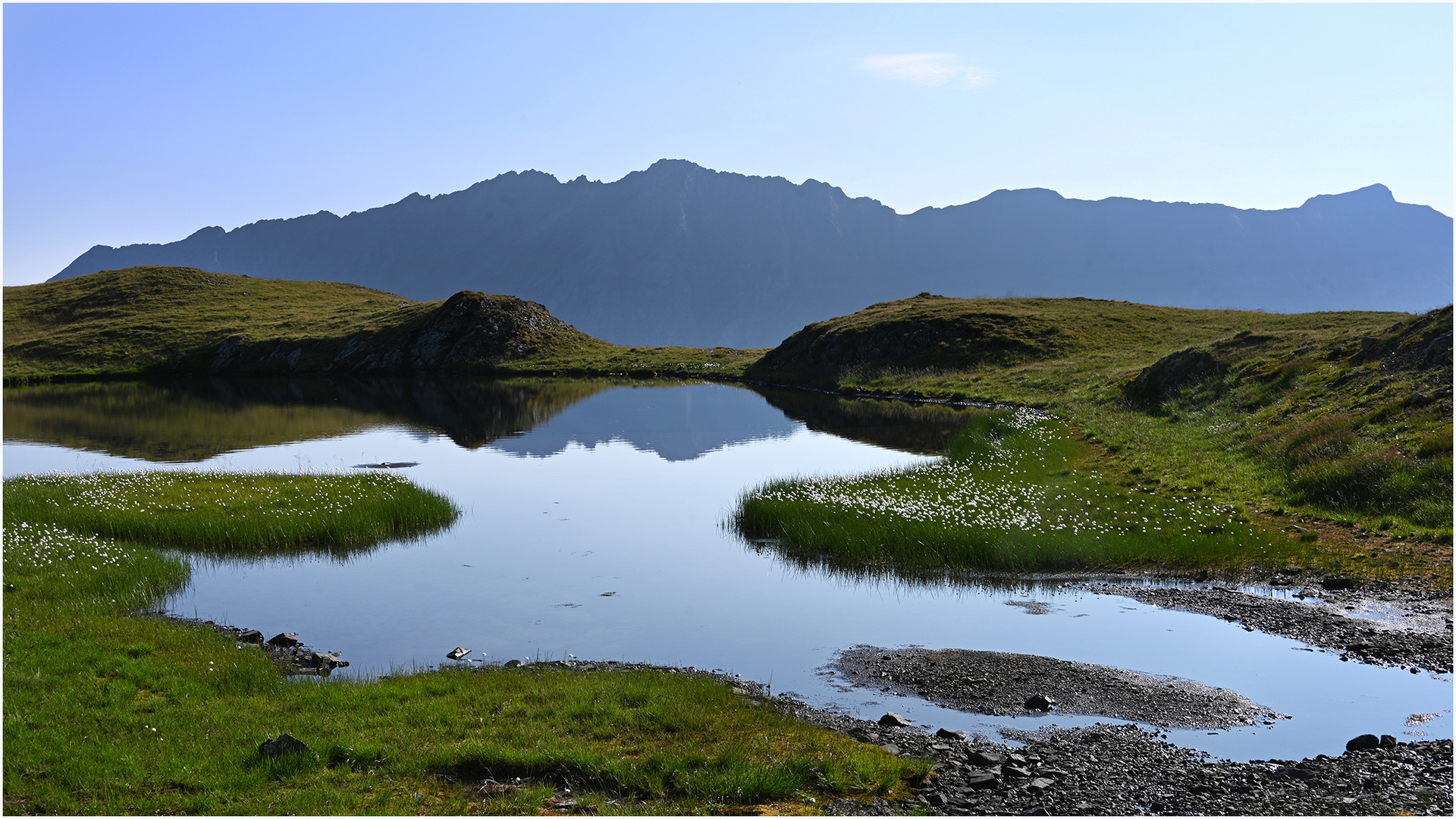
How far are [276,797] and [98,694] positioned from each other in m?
5.60

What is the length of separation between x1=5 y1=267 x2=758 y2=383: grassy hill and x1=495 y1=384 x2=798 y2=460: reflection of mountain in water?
3452 centimetres

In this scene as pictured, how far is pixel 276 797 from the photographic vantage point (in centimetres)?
1070

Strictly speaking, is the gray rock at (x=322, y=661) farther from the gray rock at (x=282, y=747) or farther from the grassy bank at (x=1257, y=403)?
the grassy bank at (x=1257, y=403)

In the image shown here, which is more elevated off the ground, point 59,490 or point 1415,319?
point 1415,319

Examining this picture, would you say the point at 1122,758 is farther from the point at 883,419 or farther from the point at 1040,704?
the point at 883,419

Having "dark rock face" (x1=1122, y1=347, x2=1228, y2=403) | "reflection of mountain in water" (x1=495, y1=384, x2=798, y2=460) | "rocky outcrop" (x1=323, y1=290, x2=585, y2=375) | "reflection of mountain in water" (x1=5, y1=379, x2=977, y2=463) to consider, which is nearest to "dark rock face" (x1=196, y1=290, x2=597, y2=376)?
"rocky outcrop" (x1=323, y1=290, x2=585, y2=375)

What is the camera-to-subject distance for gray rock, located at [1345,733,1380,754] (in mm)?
13258

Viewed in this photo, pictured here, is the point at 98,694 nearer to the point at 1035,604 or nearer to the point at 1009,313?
the point at 1035,604

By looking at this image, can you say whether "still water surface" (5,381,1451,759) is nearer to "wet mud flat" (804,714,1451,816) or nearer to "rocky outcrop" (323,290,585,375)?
"wet mud flat" (804,714,1451,816)

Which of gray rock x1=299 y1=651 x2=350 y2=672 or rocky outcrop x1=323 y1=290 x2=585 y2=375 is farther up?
rocky outcrop x1=323 y1=290 x2=585 y2=375

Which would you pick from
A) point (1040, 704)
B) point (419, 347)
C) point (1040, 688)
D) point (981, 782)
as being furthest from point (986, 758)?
point (419, 347)

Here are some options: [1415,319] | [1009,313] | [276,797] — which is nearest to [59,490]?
[276,797]

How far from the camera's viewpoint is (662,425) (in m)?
66.1

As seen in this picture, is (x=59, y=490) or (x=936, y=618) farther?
(x=59, y=490)
